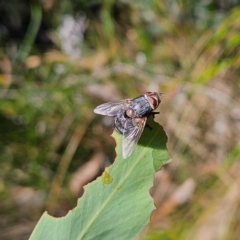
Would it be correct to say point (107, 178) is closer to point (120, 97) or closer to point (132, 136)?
point (132, 136)

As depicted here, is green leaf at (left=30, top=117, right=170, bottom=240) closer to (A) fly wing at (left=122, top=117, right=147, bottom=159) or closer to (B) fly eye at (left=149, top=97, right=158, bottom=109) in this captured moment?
→ (A) fly wing at (left=122, top=117, right=147, bottom=159)

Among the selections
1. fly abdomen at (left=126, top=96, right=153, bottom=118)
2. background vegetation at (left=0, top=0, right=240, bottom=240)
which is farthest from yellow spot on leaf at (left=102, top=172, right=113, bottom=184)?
background vegetation at (left=0, top=0, right=240, bottom=240)

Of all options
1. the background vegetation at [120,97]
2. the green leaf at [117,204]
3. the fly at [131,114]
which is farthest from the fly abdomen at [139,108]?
the background vegetation at [120,97]

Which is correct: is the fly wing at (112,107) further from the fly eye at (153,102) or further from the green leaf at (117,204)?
the green leaf at (117,204)

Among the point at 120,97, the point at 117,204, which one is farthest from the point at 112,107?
the point at 120,97

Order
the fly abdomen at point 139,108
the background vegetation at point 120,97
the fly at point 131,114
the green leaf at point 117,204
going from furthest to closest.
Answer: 1. the background vegetation at point 120,97
2. the fly abdomen at point 139,108
3. the fly at point 131,114
4. the green leaf at point 117,204

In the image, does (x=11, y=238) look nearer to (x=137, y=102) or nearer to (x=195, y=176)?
(x=195, y=176)

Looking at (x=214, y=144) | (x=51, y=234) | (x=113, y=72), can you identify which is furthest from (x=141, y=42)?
(x=51, y=234)
